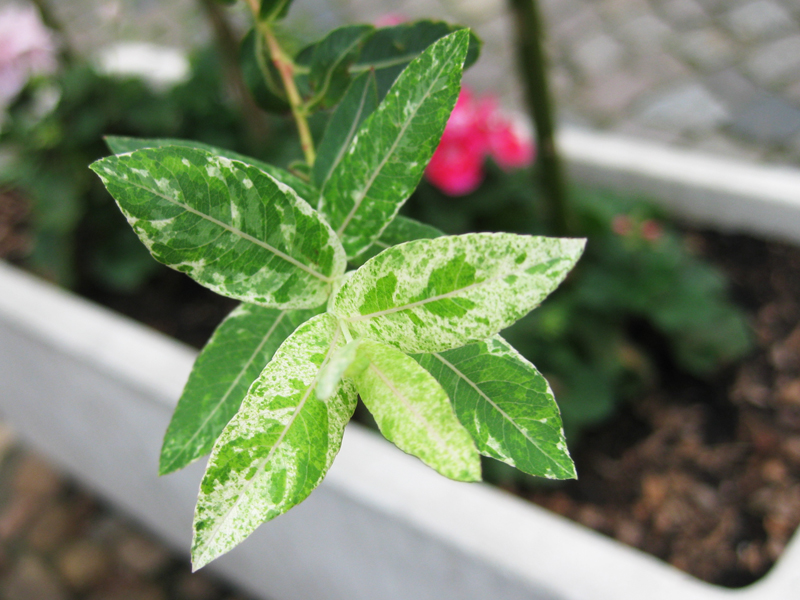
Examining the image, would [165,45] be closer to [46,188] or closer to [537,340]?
[46,188]

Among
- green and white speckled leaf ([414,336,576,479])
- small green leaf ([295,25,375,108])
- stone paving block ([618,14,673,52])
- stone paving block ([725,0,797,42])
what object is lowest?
stone paving block ([618,14,673,52])

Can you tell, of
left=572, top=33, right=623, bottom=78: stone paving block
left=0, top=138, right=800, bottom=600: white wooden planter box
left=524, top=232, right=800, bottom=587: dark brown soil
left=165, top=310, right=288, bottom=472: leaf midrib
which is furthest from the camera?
left=572, top=33, right=623, bottom=78: stone paving block

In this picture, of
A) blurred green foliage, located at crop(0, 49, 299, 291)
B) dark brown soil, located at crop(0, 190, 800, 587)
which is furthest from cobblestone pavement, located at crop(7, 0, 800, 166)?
dark brown soil, located at crop(0, 190, 800, 587)

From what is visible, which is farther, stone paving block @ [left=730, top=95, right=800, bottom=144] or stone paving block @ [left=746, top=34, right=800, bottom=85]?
stone paving block @ [left=746, top=34, right=800, bottom=85]

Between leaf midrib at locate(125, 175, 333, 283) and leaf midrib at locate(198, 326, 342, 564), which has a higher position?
leaf midrib at locate(125, 175, 333, 283)

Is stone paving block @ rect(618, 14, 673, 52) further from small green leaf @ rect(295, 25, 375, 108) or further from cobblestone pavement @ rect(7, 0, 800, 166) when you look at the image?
small green leaf @ rect(295, 25, 375, 108)

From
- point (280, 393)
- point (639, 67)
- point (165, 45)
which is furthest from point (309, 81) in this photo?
point (165, 45)

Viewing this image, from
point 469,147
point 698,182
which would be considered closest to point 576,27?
point 698,182
